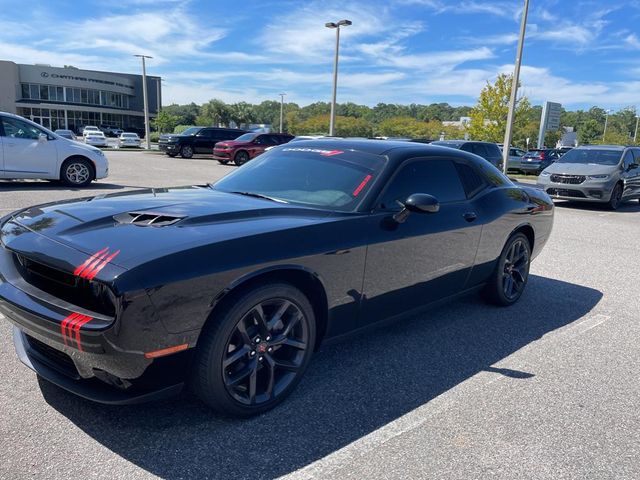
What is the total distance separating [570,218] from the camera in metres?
11.5

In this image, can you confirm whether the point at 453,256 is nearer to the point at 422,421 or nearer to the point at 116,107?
the point at 422,421

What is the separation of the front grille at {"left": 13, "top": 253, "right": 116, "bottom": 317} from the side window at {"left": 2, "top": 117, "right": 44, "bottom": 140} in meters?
9.25

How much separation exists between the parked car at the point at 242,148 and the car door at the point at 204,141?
3.23 m

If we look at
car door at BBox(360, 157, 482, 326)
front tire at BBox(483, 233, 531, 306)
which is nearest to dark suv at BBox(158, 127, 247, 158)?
front tire at BBox(483, 233, 531, 306)

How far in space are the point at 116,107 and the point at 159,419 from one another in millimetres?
84155

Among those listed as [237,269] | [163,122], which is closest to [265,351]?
[237,269]

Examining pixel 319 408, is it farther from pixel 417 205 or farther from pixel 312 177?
pixel 312 177

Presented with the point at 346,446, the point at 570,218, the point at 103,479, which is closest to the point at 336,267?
the point at 346,446

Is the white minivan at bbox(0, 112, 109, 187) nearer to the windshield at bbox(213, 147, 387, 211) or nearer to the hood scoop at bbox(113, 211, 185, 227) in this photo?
the windshield at bbox(213, 147, 387, 211)

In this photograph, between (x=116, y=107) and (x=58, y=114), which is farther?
(x=116, y=107)

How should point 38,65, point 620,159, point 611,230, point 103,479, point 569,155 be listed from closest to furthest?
point 103,479, point 611,230, point 620,159, point 569,155, point 38,65

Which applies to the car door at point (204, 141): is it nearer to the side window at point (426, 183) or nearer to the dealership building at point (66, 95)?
the side window at point (426, 183)

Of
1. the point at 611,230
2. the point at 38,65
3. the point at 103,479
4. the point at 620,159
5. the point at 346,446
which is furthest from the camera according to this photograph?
the point at 38,65

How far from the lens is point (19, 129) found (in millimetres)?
10555
